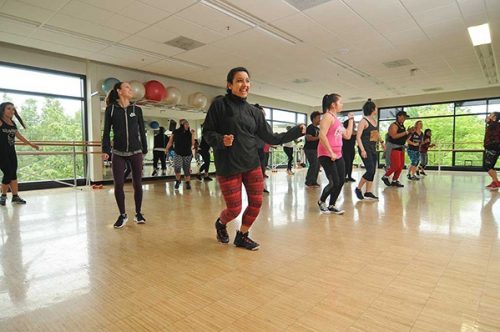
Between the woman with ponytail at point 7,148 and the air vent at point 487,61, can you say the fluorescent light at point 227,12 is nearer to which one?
the woman with ponytail at point 7,148

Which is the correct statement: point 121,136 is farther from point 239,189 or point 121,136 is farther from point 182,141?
point 182,141

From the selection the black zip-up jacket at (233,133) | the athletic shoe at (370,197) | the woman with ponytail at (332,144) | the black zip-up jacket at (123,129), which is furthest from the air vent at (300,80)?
the black zip-up jacket at (233,133)

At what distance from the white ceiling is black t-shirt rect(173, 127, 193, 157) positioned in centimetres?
185

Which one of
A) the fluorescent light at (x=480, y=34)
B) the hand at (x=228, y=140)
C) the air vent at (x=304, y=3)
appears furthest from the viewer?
the fluorescent light at (x=480, y=34)

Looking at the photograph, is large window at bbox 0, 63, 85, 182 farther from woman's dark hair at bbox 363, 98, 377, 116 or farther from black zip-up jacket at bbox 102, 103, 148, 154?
woman's dark hair at bbox 363, 98, 377, 116

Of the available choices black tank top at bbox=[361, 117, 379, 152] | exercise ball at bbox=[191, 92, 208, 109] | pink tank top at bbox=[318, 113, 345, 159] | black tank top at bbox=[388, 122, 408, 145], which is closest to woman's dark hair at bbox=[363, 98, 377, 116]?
black tank top at bbox=[361, 117, 379, 152]

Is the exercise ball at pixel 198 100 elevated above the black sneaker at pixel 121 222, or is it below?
above

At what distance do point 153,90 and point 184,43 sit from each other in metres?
2.21

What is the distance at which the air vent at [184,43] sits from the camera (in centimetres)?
599

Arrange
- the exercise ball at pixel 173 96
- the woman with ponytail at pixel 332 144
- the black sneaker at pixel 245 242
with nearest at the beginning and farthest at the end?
the black sneaker at pixel 245 242
the woman with ponytail at pixel 332 144
the exercise ball at pixel 173 96

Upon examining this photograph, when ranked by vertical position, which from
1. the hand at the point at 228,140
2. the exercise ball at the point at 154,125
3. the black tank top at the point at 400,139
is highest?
the exercise ball at the point at 154,125

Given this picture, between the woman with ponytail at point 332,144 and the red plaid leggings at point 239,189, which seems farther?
the woman with ponytail at point 332,144

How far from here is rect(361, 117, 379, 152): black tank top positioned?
460 centimetres

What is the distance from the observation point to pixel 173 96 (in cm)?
859
